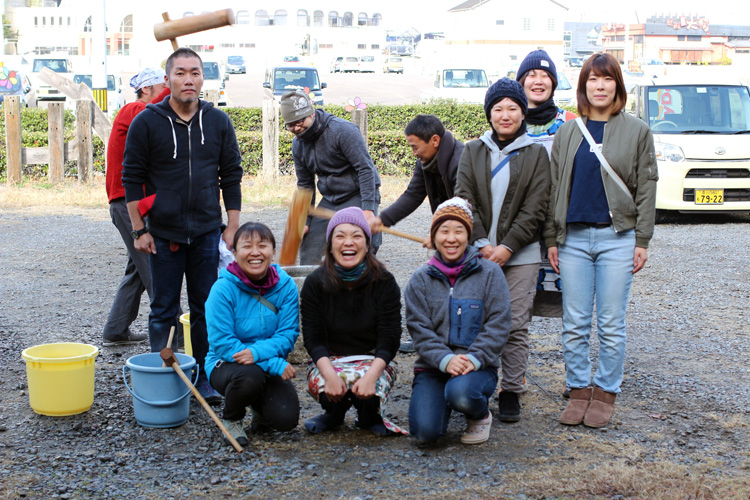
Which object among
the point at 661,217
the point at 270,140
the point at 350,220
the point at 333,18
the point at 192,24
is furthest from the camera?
the point at 333,18

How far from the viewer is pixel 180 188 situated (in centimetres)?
437

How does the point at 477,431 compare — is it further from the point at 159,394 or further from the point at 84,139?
the point at 84,139

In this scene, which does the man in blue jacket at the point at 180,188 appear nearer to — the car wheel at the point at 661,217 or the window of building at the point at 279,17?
the car wheel at the point at 661,217

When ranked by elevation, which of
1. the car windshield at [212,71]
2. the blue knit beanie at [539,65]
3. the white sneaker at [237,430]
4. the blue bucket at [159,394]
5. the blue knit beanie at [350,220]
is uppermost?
the car windshield at [212,71]

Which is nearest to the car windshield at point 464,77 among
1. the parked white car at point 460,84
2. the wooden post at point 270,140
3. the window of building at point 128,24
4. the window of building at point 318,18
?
the parked white car at point 460,84

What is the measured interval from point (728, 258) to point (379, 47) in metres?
74.0

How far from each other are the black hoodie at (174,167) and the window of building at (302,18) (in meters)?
78.9

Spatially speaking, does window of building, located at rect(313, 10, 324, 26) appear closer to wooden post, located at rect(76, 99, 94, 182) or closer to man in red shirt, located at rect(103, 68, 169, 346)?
wooden post, located at rect(76, 99, 94, 182)

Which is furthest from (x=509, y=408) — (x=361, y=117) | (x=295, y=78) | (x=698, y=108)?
(x=295, y=78)

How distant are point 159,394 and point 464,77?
22.4 m

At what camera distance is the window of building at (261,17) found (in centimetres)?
7862

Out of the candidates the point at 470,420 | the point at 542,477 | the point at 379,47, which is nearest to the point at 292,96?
the point at 470,420

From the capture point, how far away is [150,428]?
420 centimetres

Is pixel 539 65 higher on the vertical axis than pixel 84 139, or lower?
higher
